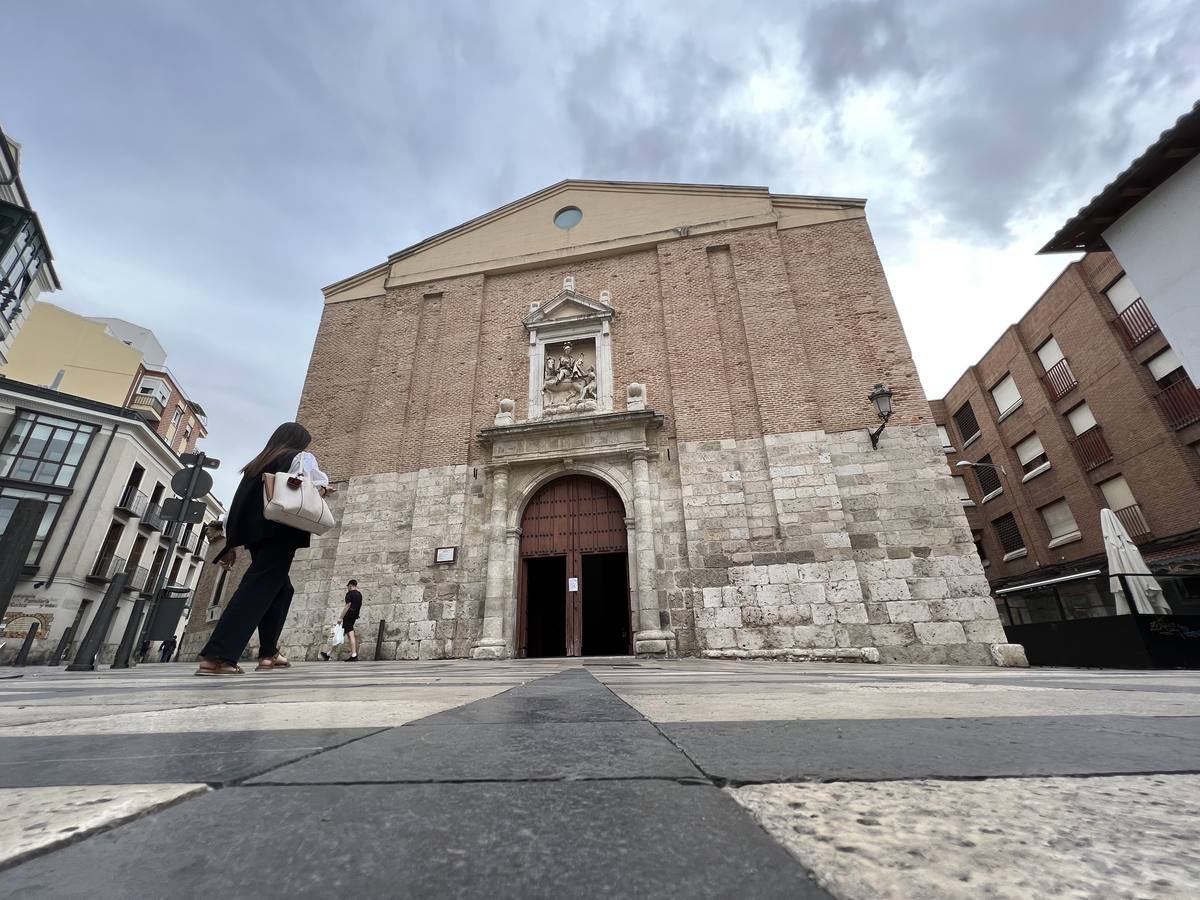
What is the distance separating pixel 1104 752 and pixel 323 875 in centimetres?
111

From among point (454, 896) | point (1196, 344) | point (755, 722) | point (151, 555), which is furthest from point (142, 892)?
point (151, 555)

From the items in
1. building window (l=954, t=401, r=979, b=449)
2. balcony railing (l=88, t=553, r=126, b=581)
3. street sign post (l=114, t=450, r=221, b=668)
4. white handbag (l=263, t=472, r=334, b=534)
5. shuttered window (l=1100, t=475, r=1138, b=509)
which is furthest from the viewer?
building window (l=954, t=401, r=979, b=449)

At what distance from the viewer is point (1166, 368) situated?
12.8m

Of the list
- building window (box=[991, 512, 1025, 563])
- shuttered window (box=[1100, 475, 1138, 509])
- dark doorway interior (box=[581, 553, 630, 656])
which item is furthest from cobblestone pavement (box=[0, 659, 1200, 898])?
building window (box=[991, 512, 1025, 563])

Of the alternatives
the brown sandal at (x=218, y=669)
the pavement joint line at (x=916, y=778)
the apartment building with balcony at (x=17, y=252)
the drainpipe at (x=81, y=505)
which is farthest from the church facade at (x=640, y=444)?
the drainpipe at (x=81, y=505)

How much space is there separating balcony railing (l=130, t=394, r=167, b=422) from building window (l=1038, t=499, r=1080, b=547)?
3392cm

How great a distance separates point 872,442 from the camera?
28.3ft

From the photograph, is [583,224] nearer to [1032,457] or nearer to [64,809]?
[64,809]

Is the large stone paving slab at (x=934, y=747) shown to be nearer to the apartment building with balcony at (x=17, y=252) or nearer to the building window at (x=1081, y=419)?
the apartment building with balcony at (x=17, y=252)

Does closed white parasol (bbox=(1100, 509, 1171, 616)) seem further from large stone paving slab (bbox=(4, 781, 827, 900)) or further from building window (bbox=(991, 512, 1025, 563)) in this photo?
large stone paving slab (bbox=(4, 781, 827, 900))

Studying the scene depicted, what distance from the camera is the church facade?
7969 mm

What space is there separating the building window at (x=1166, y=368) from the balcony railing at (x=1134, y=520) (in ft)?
10.2

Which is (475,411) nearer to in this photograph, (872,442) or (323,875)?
(872,442)

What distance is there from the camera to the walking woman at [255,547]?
11.2 feet
